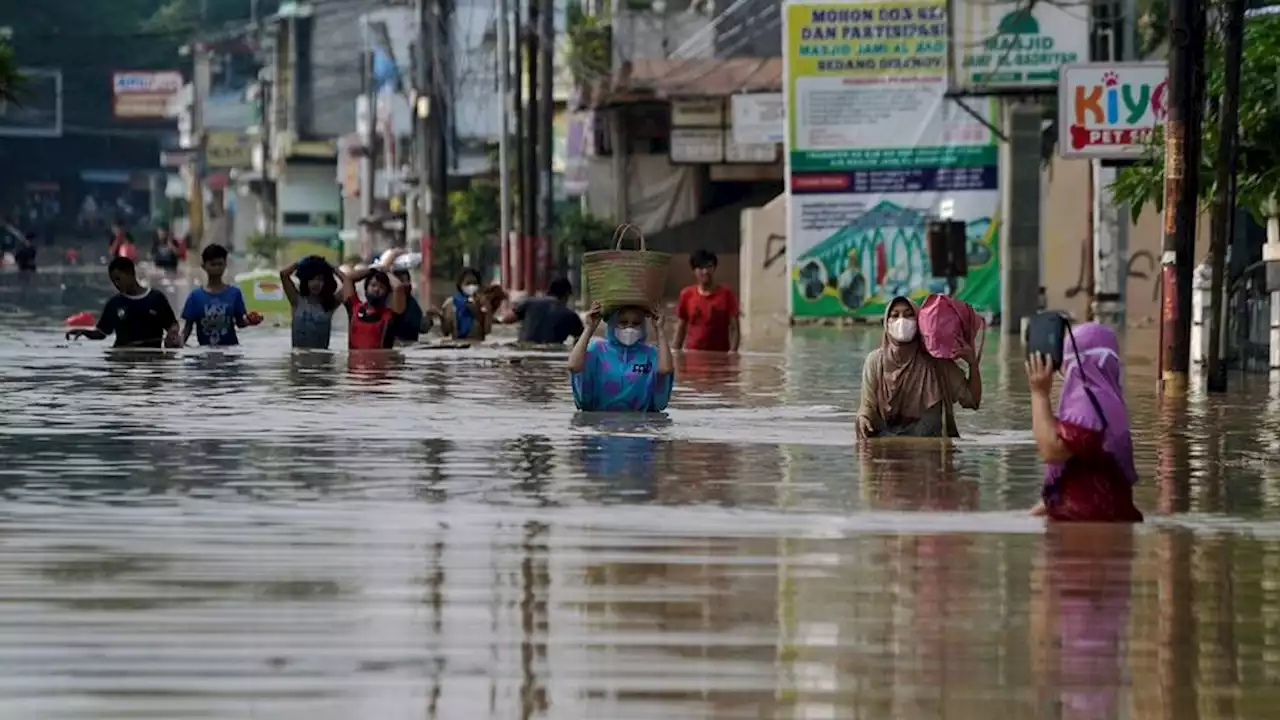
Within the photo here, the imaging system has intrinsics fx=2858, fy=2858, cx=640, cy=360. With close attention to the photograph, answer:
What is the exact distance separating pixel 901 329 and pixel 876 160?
25.3 metres

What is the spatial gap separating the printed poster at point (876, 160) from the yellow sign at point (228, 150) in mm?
82126

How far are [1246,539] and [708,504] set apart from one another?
247 cm

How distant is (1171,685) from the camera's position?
8359 millimetres

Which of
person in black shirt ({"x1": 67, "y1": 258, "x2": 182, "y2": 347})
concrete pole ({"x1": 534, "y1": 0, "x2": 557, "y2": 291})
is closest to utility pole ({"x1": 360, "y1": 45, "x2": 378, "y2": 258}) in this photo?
concrete pole ({"x1": 534, "y1": 0, "x2": 557, "y2": 291})

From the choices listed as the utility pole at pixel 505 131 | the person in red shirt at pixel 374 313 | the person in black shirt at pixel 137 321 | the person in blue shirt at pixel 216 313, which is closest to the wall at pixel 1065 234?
the utility pole at pixel 505 131

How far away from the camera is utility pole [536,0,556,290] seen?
4875 centimetres

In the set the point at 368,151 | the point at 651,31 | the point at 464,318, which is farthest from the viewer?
the point at 368,151

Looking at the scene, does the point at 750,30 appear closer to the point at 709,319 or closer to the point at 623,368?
the point at 709,319

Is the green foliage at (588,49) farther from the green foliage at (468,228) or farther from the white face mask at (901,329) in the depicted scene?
the white face mask at (901,329)

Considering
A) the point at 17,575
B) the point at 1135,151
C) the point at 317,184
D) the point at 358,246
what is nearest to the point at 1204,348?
the point at 1135,151

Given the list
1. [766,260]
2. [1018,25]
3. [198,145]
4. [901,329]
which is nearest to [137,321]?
[901,329]

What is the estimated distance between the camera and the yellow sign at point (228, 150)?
12288 centimetres

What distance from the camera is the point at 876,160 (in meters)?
40.5

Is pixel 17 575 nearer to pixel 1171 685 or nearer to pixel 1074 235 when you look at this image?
pixel 1171 685
